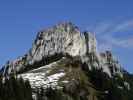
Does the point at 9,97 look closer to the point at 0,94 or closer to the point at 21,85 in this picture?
the point at 0,94

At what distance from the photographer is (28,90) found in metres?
172

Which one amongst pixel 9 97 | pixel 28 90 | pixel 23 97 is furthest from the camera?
pixel 28 90

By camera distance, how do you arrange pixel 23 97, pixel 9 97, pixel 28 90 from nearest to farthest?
pixel 9 97
pixel 23 97
pixel 28 90

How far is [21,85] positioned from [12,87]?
757 cm

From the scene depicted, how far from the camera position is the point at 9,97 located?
150625 millimetres

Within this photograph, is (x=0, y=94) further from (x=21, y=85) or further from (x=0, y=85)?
(x=21, y=85)

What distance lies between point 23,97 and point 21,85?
44.3 feet

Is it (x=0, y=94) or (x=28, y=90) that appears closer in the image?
(x=0, y=94)

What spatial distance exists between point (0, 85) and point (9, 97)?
26.2 ft

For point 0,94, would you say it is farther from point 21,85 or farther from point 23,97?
point 21,85

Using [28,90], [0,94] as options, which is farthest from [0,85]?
[28,90]

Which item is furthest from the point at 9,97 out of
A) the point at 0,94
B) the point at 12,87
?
the point at 12,87

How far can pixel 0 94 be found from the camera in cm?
15288

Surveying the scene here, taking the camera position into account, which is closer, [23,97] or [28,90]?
[23,97]
